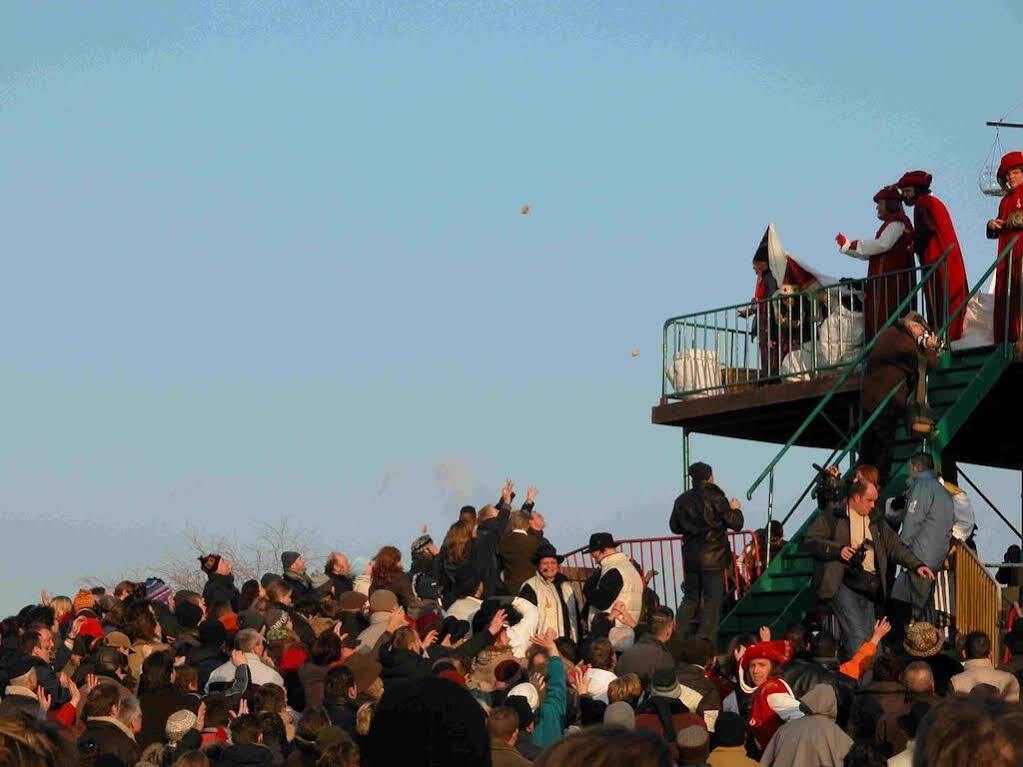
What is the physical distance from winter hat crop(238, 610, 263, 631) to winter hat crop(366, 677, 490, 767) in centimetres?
1121

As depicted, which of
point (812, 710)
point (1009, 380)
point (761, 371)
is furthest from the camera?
point (761, 371)

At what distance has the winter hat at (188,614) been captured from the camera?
1588cm

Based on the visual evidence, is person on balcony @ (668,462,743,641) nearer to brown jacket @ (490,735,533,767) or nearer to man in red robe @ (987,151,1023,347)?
man in red robe @ (987,151,1023,347)

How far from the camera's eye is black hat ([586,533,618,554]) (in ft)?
56.4

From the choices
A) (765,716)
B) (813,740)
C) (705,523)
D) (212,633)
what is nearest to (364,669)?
(212,633)

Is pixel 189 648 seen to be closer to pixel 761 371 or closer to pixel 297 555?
pixel 297 555

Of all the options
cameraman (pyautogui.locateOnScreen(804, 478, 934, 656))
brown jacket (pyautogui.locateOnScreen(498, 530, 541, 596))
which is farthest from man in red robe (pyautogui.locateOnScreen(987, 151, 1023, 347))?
brown jacket (pyautogui.locateOnScreen(498, 530, 541, 596))

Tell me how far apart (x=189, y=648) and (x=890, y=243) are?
9.07 metres

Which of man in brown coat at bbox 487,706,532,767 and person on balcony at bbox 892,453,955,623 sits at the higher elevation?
person on balcony at bbox 892,453,955,623

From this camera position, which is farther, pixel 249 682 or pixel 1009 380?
pixel 1009 380

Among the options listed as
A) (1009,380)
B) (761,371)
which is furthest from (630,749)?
(761,371)

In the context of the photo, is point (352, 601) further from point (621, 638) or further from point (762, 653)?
point (762, 653)

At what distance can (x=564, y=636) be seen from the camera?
16.1 metres

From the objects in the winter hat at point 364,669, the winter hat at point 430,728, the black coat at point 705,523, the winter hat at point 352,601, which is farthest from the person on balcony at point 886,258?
the winter hat at point 430,728
